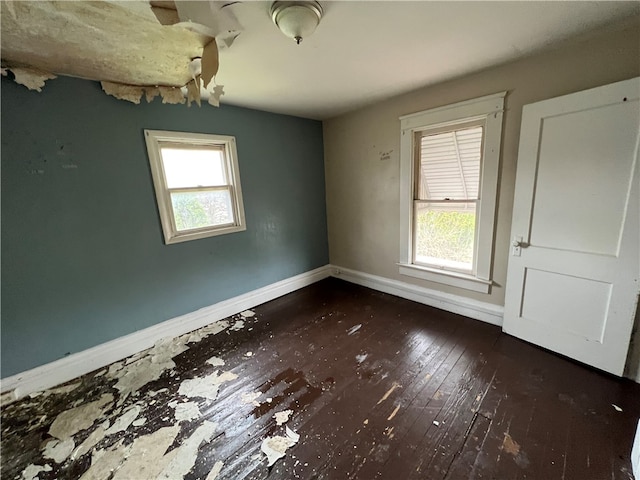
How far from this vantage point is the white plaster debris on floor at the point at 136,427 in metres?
1.39

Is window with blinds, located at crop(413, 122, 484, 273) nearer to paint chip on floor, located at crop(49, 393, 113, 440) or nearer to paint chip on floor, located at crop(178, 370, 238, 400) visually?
paint chip on floor, located at crop(178, 370, 238, 400)

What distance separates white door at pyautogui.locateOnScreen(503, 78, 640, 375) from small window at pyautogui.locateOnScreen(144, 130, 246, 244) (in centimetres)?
282

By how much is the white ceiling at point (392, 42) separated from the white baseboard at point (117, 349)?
2.32 meters

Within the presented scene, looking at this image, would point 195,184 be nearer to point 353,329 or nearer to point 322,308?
point 322,308

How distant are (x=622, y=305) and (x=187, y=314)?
3662 millimetres

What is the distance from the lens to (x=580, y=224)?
1.88 meters

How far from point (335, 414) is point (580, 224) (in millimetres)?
2229

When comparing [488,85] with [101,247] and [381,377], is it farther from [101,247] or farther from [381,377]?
[101,247]

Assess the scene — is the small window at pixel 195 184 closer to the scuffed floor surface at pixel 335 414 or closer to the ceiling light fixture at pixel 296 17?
the scuffed floor surface at pixel 335 414

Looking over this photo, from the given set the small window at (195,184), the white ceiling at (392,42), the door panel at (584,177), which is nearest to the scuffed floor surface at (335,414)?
the door panel at (584,177)

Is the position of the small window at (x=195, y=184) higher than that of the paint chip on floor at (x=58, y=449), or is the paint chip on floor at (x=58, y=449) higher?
the small window at (x=195, y=184)

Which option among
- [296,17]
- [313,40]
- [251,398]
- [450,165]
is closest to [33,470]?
[251,398]

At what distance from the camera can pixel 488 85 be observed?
2.28 metres

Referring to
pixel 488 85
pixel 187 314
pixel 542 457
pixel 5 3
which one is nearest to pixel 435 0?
pixel 488 85
